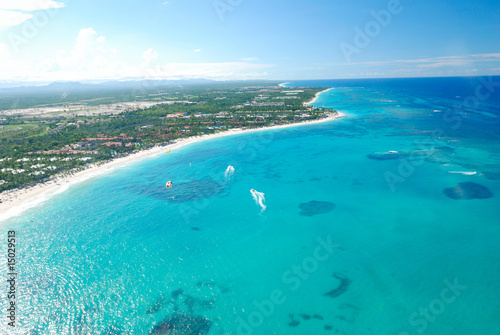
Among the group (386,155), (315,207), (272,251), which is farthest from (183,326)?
(386,155)

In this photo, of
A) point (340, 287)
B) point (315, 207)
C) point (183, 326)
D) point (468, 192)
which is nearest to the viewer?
point (183, 326)

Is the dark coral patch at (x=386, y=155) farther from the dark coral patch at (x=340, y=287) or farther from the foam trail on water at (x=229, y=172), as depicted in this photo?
the dark coral patch at (x=340, y=287)

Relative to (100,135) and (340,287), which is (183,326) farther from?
(100,135)

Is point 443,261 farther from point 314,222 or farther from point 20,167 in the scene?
point 20,167

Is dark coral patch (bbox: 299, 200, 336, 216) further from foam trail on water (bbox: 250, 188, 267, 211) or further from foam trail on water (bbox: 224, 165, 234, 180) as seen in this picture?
A: foam trail on water (bbox: 224, 165, 234, 180)

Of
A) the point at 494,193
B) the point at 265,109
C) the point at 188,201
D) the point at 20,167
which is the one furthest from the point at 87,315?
the point at 265,109

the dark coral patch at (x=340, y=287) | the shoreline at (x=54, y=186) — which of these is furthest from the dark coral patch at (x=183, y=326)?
the shoreline at (x=54, y=186)

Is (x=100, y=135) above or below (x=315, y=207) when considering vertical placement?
above
